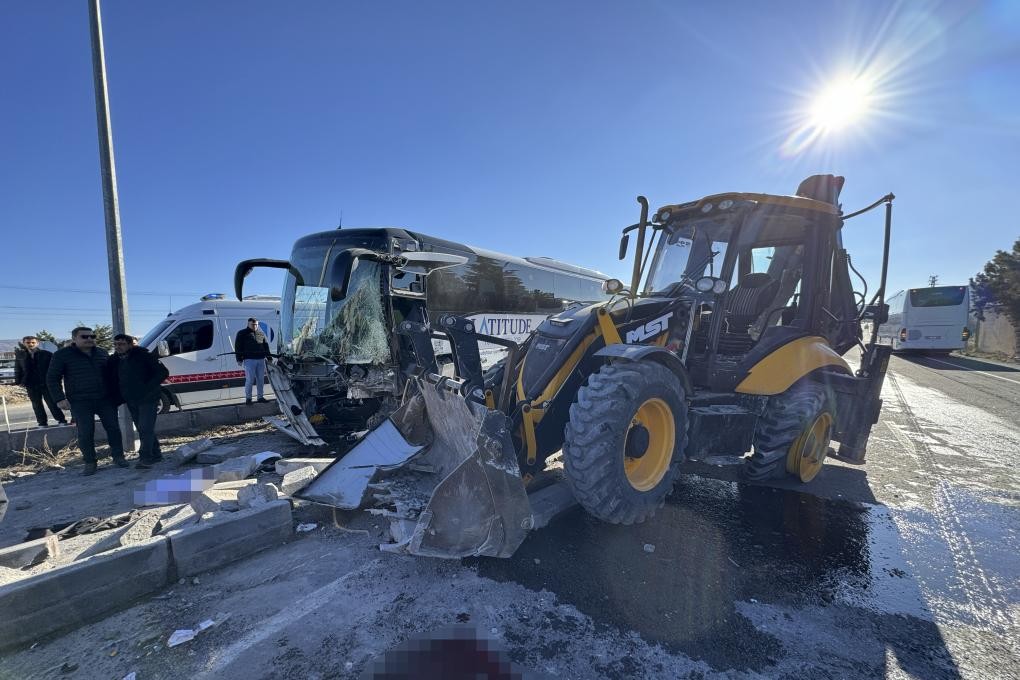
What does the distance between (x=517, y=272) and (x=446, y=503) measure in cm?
847

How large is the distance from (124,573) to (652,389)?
148 inches

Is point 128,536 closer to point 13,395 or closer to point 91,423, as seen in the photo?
point 91,423

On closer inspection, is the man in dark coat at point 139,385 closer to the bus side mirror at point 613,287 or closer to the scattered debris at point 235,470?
the scattered debris at point 235,470

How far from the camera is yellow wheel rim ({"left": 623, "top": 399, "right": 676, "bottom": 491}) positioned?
3576 mm

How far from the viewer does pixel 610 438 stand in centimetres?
310

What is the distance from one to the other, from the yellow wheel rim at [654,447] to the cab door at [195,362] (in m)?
9.27

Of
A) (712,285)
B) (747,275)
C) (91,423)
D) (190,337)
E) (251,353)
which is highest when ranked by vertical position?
(747,275)

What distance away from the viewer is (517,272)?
10.8m

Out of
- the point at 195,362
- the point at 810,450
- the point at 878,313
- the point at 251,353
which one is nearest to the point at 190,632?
the point at 810,450

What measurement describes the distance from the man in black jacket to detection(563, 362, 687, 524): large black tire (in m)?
6.30

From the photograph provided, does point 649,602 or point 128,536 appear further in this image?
point 128,536

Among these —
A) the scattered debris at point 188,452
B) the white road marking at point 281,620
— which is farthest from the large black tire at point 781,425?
the scattered debris at point 188,452

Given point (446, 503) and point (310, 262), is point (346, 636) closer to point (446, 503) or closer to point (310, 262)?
point (446, 503)

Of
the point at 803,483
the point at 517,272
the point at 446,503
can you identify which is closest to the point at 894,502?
the point at 803,483
